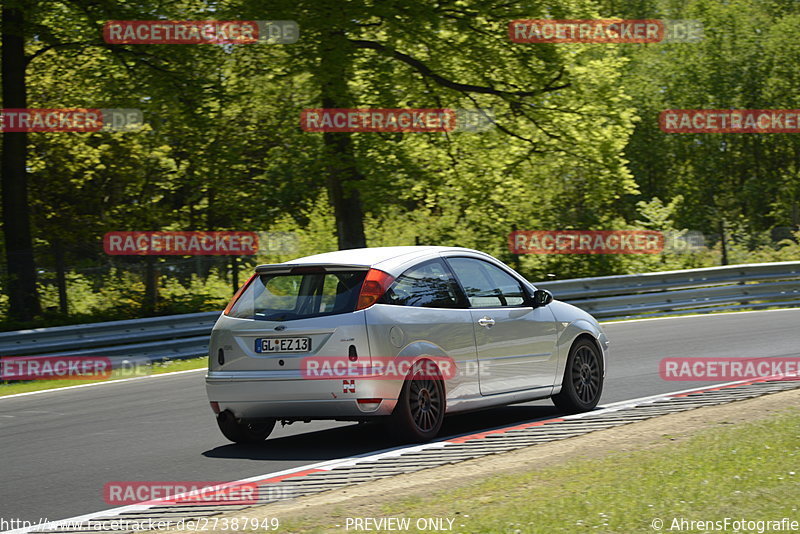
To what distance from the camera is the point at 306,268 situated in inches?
356

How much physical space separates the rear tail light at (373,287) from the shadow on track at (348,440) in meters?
1.19

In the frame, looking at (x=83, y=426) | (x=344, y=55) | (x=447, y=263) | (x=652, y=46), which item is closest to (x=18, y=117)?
(x=344, y=55)

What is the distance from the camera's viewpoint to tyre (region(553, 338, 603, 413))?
10367mm

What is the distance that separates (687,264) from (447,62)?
9307 millimetres

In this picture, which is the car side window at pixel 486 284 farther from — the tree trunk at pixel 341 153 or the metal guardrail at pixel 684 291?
the tree trunk at pixel 341 153

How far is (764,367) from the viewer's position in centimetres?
1305

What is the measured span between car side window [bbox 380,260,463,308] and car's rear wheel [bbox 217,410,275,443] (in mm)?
1476
